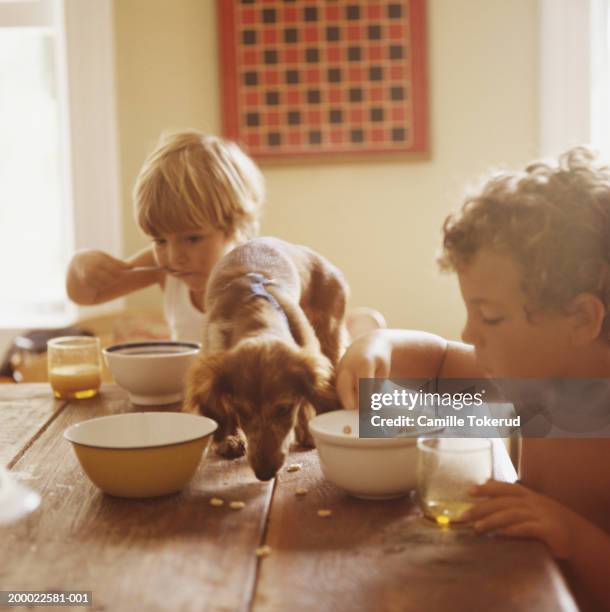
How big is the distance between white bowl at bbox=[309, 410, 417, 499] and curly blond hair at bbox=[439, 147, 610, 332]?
0.26m

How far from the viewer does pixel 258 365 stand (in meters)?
1.26

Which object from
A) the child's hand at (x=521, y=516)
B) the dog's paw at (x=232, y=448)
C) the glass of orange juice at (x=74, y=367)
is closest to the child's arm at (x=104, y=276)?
the glass of orange juice at (x=74, y=367)

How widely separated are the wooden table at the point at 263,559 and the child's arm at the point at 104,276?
1151 mm

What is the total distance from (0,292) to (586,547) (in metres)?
3.24

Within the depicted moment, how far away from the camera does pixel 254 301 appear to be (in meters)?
1.46

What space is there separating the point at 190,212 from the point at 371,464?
3.70 feet

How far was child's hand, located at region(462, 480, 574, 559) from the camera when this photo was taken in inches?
33.0

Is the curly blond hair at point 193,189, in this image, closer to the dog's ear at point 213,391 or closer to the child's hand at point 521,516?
the dog's ear at point 213,391

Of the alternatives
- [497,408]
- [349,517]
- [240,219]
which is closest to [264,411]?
[349,517]

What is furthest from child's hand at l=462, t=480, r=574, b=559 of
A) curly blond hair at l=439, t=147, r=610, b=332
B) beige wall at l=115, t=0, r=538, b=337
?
beige wall at l=115, t=0, r=538, b=337

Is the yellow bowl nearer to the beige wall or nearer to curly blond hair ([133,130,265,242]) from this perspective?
curly blond hair ([133,130,265,242])

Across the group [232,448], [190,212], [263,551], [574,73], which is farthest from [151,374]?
[574,73]

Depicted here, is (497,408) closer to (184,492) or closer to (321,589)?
(184,492)

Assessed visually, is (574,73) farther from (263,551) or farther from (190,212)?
(263,551)
